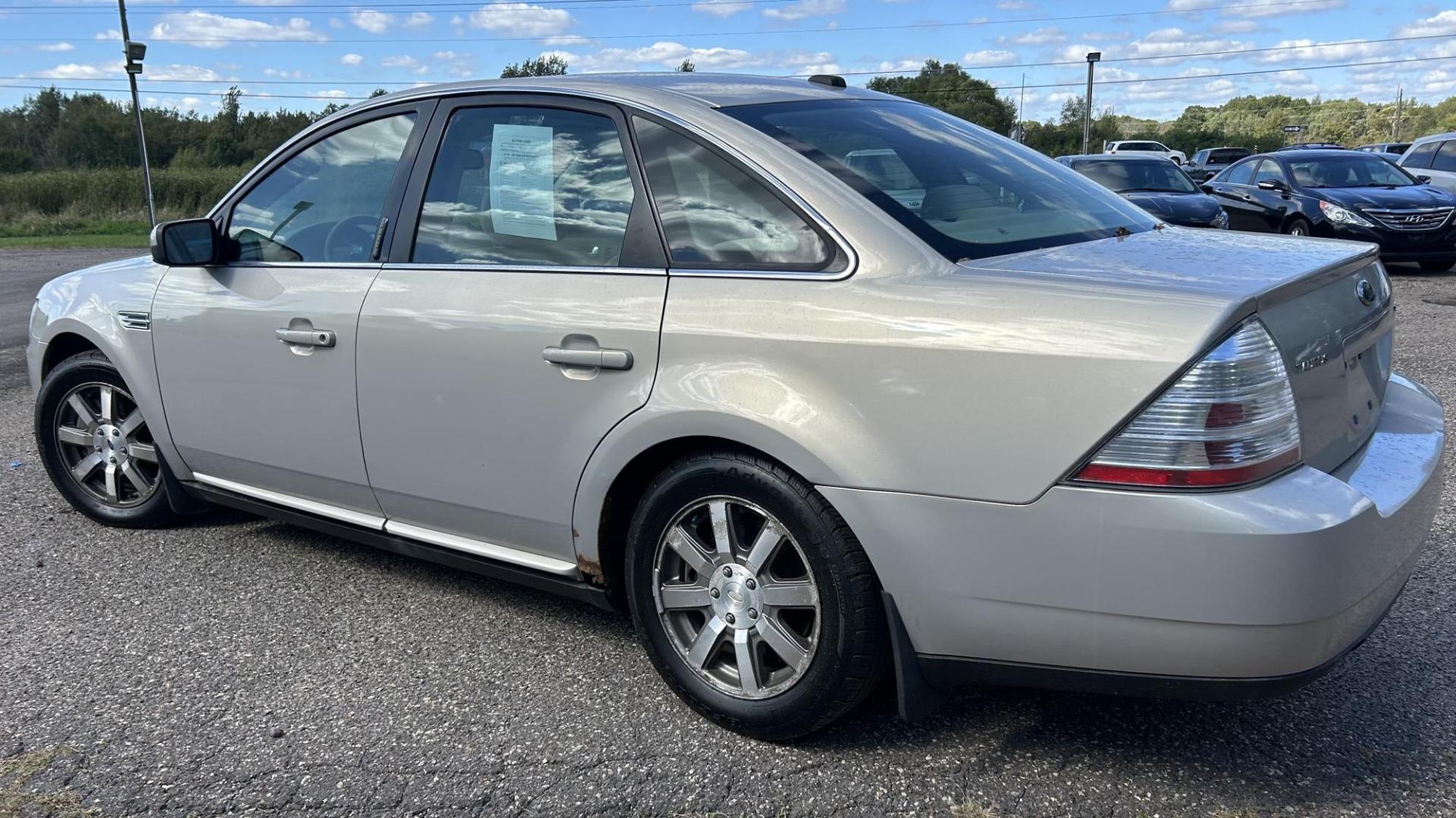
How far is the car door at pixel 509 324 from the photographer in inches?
116

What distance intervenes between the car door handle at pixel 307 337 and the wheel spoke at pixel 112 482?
1.51m

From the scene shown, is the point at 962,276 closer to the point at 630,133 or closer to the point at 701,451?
the point at 701,451

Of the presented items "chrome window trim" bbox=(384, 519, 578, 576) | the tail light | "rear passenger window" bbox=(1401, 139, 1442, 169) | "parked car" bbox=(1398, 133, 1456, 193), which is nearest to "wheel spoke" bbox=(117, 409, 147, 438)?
"chrome window trim" bbox=(384, 519, 578, 576)

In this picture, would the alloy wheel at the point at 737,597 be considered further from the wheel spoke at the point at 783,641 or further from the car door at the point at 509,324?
the car door at the point at 509,324

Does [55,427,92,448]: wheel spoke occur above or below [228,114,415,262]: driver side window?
below

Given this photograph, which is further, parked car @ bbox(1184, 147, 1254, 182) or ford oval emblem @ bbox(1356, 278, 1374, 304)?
parked car @ bbox(1184, 147, 1254, 182)

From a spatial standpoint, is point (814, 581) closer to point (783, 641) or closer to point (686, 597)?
point (783, 641)

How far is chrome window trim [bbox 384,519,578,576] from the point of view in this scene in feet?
10.5

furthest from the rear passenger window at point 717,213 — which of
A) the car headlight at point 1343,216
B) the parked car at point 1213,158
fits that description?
the parked car at point 1213,158

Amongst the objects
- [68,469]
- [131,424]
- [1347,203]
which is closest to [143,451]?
[131,424]

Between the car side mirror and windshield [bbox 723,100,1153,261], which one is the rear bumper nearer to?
windshield [bbox 723,100,1153,261]

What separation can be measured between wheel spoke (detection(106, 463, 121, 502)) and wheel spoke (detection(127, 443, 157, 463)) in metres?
0.14

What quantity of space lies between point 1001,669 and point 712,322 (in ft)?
3.38

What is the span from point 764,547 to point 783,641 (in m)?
0.24
